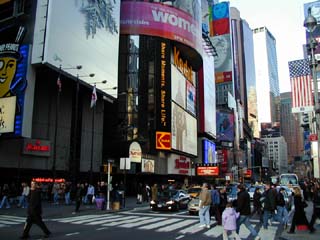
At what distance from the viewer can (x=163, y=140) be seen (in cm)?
5519

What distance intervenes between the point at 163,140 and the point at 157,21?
715 inches

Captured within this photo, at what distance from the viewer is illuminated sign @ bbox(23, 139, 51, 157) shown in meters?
34.4

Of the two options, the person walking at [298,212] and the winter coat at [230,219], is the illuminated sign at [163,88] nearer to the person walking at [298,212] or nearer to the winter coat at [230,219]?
the person walking at [298,212]

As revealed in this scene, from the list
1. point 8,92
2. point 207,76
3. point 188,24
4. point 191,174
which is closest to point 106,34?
point 8,92

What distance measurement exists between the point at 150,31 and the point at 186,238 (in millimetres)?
47966

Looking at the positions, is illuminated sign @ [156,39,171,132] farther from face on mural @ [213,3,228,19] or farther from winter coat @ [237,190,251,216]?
face on mural @ [213,3,228,19]

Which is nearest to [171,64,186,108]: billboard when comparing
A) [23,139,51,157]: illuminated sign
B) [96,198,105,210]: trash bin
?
[23,139,51,157]: illuminated sign

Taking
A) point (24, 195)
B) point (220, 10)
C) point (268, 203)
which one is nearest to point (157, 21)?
point (24, 195)

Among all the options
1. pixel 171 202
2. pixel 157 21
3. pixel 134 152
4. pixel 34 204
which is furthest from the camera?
pixel 157 21

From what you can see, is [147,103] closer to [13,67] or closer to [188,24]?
[188,24]

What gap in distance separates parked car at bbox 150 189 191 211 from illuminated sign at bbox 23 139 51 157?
13.7 m

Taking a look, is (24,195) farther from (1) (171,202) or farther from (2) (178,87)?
(2) (178,87)

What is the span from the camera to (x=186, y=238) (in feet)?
44.6

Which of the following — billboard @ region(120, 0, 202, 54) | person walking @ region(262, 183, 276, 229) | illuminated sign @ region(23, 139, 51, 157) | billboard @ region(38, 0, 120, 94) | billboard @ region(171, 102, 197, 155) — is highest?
billboard @ region(120, 0, 202, 54)
